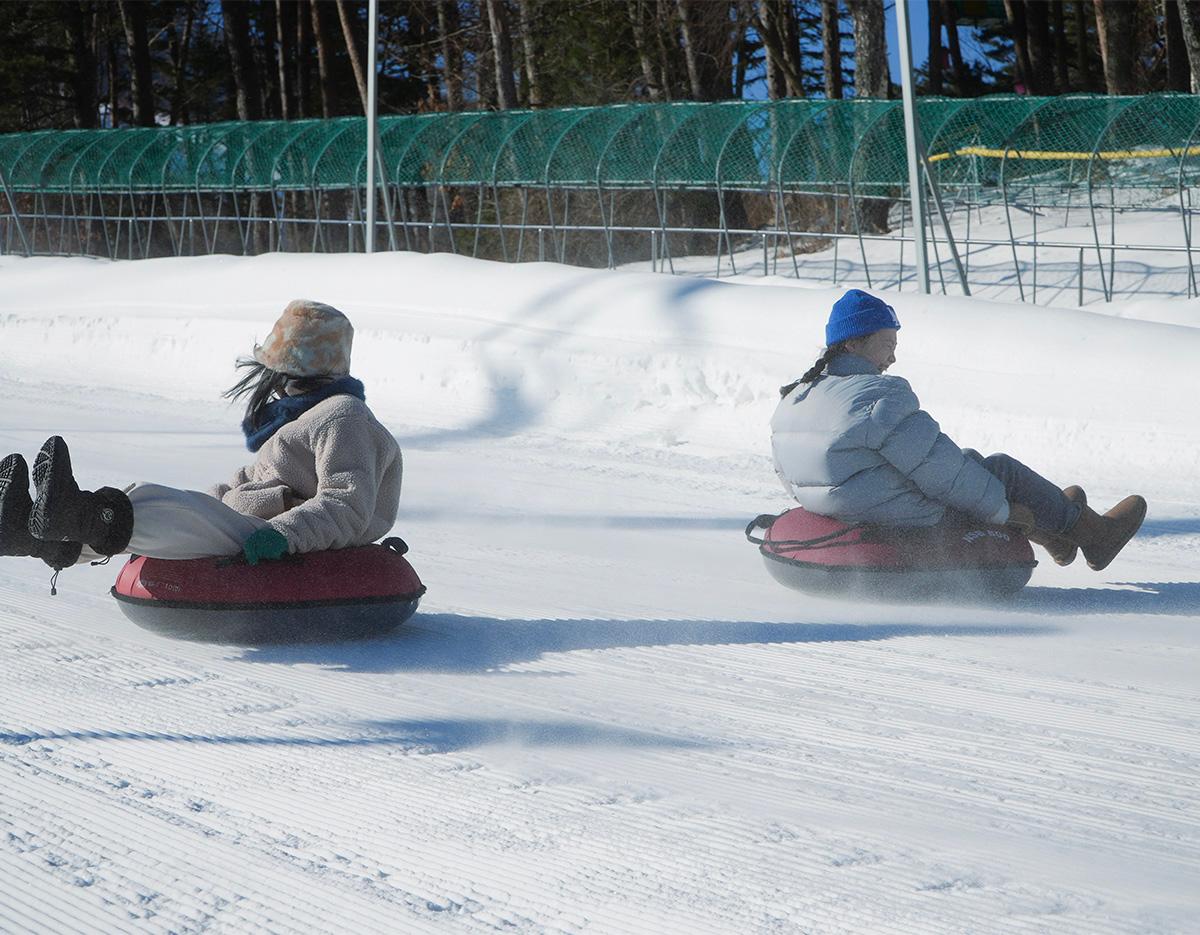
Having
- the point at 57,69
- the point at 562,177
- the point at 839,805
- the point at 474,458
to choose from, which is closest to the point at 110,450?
the point at 474,458

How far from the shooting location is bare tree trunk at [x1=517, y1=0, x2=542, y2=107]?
2984 centimetres

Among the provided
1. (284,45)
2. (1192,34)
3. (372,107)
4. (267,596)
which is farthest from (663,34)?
(267,596)

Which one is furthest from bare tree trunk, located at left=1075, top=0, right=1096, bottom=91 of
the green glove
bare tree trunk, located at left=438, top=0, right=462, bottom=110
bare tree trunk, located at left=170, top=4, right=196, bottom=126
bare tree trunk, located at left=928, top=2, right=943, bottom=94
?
the green glove

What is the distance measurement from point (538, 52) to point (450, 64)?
2.74 m

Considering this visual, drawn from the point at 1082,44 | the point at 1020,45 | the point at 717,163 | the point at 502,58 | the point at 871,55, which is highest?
the point at 1082,44

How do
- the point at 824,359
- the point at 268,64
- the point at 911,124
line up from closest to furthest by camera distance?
the point at 824,359 → the point at 911,124 → the point at 268,64

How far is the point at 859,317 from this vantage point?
5.45 metres

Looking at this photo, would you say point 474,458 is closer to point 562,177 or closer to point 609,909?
point 609,909

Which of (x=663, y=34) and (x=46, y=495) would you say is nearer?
(x=46, y=495)

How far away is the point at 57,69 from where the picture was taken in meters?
39.4

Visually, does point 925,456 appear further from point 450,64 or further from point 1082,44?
point 1082,44

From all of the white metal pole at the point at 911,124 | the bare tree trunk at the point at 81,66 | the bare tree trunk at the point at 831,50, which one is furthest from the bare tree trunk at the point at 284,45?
the white metal pole at the point at 911,124

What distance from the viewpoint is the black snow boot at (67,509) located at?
416cm

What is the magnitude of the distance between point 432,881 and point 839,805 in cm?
100
